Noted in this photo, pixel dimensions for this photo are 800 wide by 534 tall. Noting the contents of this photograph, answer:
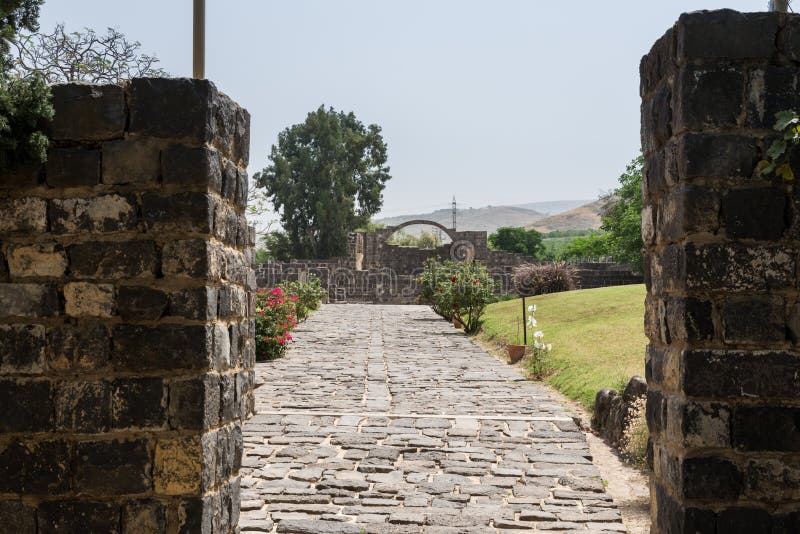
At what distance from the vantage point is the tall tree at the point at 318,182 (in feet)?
149

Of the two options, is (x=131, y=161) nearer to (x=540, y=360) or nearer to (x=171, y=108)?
(x=171, y=108)

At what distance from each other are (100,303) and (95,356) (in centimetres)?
28

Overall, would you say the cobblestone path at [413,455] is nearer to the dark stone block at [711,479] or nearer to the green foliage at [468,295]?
the dark stone block at [711,479]

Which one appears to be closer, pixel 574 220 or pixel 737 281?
pixel 737 281

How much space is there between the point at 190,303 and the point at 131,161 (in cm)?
80

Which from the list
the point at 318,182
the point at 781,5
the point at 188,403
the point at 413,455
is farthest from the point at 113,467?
the point at 318,182

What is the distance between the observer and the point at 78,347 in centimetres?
405

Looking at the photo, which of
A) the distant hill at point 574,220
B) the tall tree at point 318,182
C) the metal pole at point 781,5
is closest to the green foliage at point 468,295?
the metal pole at point 781,5

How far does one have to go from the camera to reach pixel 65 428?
4.06m

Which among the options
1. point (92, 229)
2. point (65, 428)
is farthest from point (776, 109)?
point (65, 428)

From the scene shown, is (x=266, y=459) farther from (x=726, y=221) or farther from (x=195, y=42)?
(x=726, y=221)

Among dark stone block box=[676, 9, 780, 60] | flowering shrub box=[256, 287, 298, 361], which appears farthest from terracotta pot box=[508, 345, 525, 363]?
dark stone block box=[676, 9, 780, 60]

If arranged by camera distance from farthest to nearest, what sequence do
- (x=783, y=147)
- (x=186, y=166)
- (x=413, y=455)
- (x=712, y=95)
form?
(x=413, y=455), (x=186, y=166), (x=712, y=95), (x=783, y=147)

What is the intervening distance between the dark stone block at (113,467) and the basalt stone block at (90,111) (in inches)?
63.0
